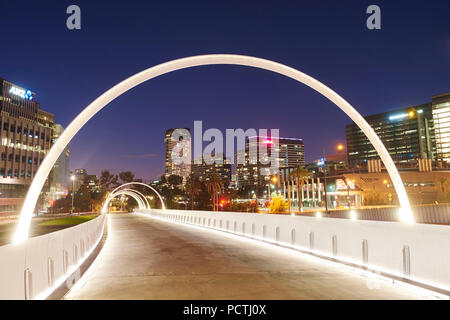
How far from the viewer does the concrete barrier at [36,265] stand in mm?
6191

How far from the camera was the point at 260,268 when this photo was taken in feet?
36.7

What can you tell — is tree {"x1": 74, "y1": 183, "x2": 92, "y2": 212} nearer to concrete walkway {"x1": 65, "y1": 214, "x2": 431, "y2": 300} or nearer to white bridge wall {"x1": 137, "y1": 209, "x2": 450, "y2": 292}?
white bridge wall {"x1": 137, "y1": 209, "x2": 450, "y2": 292}

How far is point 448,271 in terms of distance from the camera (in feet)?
26.8

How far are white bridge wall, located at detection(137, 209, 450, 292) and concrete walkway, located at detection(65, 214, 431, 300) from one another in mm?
793

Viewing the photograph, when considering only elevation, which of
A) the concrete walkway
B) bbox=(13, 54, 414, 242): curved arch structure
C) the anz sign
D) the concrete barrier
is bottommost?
the concrete walkway

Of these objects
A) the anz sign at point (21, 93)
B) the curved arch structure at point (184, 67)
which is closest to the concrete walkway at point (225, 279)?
the curved arch structure at point (184, 67)

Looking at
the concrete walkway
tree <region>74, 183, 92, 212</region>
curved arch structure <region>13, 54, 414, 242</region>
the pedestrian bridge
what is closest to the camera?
the pedestrian bridge

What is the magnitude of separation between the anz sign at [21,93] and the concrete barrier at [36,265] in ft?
390

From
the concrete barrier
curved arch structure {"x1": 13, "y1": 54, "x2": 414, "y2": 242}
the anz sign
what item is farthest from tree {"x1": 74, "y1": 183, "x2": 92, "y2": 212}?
the concrete barrier

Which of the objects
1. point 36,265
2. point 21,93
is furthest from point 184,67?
point 21,93

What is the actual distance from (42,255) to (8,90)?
396 ft

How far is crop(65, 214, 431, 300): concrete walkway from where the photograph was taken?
25.6ft

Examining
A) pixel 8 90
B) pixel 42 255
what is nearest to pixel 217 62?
pixel 42 255
